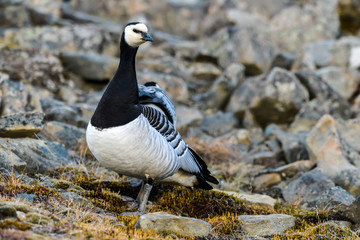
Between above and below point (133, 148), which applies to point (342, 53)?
below

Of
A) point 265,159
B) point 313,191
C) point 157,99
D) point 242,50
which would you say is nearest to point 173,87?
point 242,50

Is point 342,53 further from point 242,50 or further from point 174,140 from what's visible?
point 174,140

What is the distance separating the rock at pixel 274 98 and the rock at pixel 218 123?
0.59m

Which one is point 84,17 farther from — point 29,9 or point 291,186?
point 291,186

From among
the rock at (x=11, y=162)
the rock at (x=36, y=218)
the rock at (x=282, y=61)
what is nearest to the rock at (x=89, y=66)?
the rock at (x=282, y=61)

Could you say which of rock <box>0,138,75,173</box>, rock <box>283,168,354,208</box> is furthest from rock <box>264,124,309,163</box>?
rock <box>0,138,75,173</box>

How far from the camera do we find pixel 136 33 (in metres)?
7.20

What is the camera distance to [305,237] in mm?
6621

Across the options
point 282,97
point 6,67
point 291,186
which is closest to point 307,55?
point 282,97

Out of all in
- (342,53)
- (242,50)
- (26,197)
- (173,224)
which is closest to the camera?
(173,224)

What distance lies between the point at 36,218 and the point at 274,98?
12242mm

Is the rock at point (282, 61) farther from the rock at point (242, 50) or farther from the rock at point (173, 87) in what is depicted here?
the rock at point (173, 87)

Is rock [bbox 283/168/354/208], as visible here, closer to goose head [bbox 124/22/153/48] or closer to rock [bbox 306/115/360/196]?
rock [bbox 306/115/360/196]

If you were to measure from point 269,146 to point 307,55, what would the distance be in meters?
9.20
